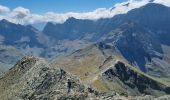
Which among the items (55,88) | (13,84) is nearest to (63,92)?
(55,88)

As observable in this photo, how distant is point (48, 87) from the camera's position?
3199 inches

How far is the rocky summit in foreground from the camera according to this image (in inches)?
3088

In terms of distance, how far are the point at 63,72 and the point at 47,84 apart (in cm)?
558

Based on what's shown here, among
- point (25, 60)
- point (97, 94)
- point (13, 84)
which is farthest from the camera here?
point (25, 60)

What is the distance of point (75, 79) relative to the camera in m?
83.8

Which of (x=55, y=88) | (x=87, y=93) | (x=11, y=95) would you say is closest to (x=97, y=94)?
(x=87, y=93)

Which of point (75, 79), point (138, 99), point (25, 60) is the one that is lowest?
point (138, 99)

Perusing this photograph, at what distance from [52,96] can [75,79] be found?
24.7ft

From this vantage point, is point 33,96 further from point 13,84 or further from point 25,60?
point 25,60

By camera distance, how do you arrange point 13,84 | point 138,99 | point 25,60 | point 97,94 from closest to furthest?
1. point 138,99
2. point 97,94
3. point 13,84
4. point 25,60

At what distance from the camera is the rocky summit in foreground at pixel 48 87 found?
78438 mm

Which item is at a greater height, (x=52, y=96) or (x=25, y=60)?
(x=25, y=60)

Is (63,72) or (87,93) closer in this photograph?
(87,93)

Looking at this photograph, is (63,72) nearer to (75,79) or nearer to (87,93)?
(75,79)
